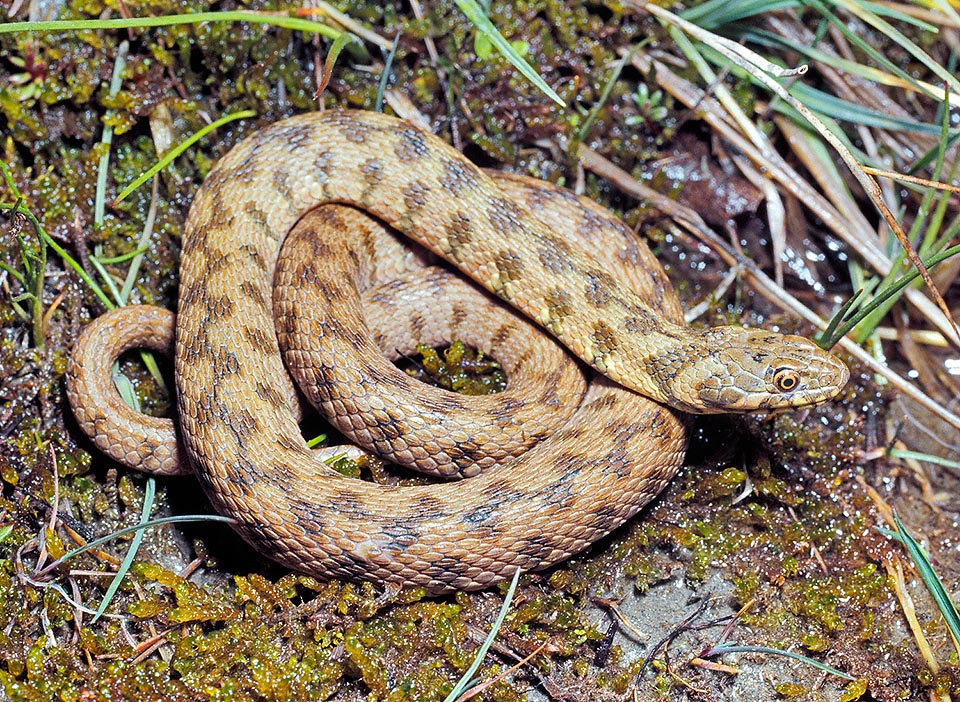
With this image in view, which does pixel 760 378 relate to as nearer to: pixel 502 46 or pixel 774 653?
pixel 774 653

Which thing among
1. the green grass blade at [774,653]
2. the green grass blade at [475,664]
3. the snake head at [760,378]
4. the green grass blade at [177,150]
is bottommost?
the green grass blade at [774,653]

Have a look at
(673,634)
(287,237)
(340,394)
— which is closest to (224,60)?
(287,237)

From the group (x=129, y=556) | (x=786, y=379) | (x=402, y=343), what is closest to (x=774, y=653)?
(x=786, y=379)

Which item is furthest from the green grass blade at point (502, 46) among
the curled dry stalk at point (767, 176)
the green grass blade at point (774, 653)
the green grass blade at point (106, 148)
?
the green grass blade at point (774, 653)

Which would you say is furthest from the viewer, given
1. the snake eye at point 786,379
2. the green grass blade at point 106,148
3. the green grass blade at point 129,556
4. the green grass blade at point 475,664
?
the green grass blade at point 106,148

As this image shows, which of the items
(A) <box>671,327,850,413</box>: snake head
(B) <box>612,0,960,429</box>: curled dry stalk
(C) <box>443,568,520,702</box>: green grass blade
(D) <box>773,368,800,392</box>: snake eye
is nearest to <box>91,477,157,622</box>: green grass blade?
(C) <box>443,568,520,702</box>: green grass blade

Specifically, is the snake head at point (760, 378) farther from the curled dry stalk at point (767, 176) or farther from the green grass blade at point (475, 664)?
the green grass blade at point (475, 664)

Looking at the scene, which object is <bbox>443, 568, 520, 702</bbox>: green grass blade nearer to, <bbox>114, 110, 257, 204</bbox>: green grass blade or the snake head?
the snake head

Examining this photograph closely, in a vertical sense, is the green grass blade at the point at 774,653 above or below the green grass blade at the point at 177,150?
below
